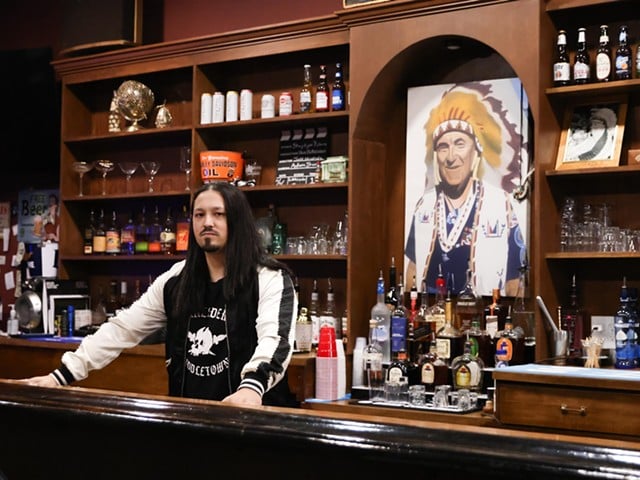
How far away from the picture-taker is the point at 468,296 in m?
4.21

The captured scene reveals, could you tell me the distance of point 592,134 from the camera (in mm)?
3918

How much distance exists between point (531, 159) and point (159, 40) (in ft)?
8.31

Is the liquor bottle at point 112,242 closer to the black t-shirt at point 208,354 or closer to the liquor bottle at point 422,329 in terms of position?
the liquor bottle at point 422,329

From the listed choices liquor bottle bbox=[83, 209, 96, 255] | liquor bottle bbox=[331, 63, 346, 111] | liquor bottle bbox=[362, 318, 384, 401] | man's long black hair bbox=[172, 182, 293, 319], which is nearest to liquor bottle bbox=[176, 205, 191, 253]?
liquor bottle bbox=[83, 209, 96, 255]

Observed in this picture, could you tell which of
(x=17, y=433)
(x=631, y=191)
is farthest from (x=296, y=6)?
(x=17, y=433)

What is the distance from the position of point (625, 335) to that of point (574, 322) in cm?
26

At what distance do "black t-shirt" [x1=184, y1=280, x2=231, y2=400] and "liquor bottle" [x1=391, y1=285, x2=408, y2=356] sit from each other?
1.40 m

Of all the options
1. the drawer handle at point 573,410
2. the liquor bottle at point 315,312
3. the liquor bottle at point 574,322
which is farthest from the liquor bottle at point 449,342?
the drawer handle at point 573,410

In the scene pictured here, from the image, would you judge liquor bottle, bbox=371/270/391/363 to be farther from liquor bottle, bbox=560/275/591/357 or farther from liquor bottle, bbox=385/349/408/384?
liquor bottle, bbox=560/275/591/357

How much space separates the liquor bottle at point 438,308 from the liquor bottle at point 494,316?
20 centimetres

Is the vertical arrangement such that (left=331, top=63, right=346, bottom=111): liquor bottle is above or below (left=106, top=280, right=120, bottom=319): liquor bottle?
above

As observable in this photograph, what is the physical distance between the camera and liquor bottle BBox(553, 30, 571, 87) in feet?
12.6

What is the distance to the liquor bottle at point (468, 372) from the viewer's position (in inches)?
153

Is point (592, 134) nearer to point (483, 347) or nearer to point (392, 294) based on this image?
point (483, 347)
